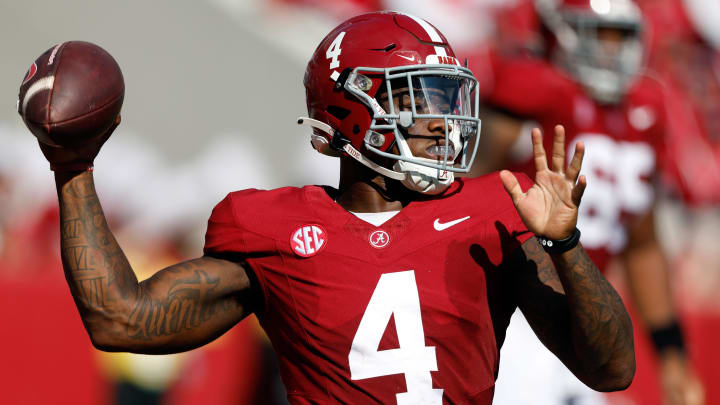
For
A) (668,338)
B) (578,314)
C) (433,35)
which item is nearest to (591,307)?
(578,314)

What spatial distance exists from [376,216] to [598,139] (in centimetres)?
209

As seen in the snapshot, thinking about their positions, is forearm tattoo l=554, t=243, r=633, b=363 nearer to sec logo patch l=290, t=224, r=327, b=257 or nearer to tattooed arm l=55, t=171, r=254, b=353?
sec logo patch l=290, t=224, r=327, b=257

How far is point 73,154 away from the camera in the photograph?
1.86m

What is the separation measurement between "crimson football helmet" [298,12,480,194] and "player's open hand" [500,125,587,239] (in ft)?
0.62

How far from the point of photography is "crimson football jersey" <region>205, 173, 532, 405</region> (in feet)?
6.10

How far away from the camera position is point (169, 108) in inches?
161

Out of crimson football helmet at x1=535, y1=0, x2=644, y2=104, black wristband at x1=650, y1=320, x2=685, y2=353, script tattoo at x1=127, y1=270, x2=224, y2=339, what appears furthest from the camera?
crimson football helmet at x1=535, y1=0, x2=644, y2=104

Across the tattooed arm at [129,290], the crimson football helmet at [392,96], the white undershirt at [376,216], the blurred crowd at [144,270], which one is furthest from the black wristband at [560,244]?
the blurred crowd at [144,270]

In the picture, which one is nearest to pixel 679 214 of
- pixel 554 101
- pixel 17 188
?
pixel 554 101

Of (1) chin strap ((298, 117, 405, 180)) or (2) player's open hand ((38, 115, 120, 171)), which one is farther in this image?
(1) chin strap ((298, 117, 405, 180))

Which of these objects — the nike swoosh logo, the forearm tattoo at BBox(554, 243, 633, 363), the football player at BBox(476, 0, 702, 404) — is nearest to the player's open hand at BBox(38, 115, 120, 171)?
the nike swoosh logo

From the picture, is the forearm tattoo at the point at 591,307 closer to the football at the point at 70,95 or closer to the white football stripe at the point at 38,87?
the football at the point at 70,95

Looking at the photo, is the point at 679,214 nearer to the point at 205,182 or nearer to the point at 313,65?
the point at 205,182

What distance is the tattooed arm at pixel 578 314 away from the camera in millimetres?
1797
